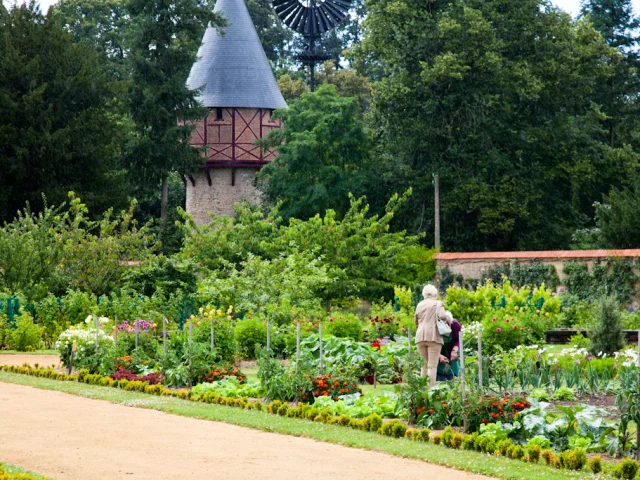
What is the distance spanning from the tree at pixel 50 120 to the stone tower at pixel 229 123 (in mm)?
Answer: 6125

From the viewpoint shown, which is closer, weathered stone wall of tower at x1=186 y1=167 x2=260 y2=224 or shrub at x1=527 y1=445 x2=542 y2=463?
shrub at x1=527 y1=445 x2=542 y2=463

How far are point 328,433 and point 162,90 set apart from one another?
93.2 ft

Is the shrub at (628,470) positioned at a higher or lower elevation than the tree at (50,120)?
lower

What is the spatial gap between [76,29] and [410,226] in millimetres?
19943

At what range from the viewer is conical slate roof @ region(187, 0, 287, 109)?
4069 centimetres

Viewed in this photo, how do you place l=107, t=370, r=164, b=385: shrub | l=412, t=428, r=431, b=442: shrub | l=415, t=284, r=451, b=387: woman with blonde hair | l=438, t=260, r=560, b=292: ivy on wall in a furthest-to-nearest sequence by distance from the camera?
l=438, t=260, r=560, b=292: ivy on wall, l=107, t=370, r=164, b=385: shrub, l=415, t=284, r=451, b=387: woman with blonde hair, l=412, t=428, r=431, b=442: shrub

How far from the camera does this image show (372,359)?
13.7m

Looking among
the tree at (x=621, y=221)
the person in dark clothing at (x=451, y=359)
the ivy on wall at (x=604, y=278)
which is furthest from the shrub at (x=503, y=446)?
the tree at (x=621, y=221)

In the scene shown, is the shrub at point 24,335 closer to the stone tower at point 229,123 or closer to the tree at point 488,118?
the tree at point 488,118

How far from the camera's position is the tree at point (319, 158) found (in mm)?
34594

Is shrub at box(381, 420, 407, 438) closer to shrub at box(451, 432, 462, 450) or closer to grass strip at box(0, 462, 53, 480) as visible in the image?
shrub at box(451, 432, 462, 450)

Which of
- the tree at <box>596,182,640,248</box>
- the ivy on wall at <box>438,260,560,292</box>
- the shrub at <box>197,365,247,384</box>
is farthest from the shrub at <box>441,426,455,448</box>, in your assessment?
the tree at <box>596,182,640,248</box>

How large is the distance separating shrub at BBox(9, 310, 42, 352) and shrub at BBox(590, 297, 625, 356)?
403 inches

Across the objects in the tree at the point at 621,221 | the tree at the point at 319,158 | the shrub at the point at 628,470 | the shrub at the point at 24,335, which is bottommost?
the shrub at the point at 24,335
